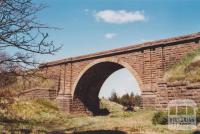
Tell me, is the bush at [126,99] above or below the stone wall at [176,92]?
below

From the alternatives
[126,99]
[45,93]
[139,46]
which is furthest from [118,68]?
[126,99]

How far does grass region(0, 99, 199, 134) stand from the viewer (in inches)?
560

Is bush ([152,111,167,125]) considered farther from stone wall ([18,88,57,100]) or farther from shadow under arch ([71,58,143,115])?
stone wall ([18,88,57,100])

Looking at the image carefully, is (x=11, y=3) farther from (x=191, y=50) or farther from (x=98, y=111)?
(x=98, y=111)

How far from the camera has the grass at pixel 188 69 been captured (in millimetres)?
17844

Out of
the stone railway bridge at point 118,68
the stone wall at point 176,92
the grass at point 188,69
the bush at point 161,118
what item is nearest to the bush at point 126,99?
the stone railway bridge at point 118,68

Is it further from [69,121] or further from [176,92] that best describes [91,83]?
[176,92]

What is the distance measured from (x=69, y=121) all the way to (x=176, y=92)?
713 centimetres

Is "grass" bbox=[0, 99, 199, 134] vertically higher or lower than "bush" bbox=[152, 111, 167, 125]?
lower

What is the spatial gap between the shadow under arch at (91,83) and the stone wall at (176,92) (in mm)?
8226

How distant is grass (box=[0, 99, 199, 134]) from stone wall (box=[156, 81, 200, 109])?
4.12ft

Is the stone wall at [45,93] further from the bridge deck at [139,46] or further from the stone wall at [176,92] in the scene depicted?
the stone wall at [176,92]

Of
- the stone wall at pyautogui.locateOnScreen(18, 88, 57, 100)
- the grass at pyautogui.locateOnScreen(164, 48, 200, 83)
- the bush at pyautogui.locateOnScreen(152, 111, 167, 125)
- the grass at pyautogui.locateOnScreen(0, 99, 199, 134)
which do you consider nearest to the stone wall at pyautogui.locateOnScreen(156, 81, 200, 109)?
the grass at pyautogui.locateOnScreen(164, 48, 200, 83)

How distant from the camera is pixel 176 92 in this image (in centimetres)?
1800
